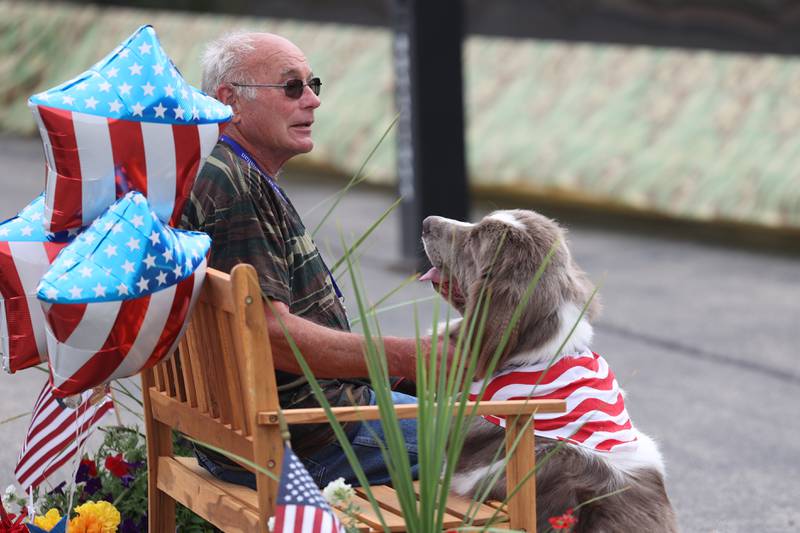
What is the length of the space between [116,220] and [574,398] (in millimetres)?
1222

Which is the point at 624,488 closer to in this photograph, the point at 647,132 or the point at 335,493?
the point at 335,493

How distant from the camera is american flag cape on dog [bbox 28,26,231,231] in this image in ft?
9.48

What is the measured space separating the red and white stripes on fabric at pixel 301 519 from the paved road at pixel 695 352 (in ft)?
3.00

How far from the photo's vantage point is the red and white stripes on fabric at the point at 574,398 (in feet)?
11.0

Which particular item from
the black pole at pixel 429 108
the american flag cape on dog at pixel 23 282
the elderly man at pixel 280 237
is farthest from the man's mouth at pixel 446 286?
the black pole at pixel 429 108

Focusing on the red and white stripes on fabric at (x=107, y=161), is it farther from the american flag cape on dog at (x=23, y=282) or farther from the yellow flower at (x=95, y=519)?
the yellow flower at (x=95, y=519)

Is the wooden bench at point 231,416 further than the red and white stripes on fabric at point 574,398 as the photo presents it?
No

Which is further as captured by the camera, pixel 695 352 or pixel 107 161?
pixel 695 352

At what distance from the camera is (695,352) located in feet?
25.6

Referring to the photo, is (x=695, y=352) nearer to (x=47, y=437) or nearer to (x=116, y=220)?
(x=47, y=437)

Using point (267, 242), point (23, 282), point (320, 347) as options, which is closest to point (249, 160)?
point (267, 242)

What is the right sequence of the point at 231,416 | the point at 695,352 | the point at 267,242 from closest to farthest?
the point at 231,416 → the point at 267,242 → the point at 695,352

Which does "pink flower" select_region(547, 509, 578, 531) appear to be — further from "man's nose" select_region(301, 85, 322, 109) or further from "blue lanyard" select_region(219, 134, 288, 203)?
"man's nose" select_region(301, 85, 322, 109)

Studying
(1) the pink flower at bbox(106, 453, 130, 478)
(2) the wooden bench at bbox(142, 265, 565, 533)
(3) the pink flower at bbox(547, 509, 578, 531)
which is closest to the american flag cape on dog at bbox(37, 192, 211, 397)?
(2) the wooden bench at bbox(142, 265, 565, 533)
